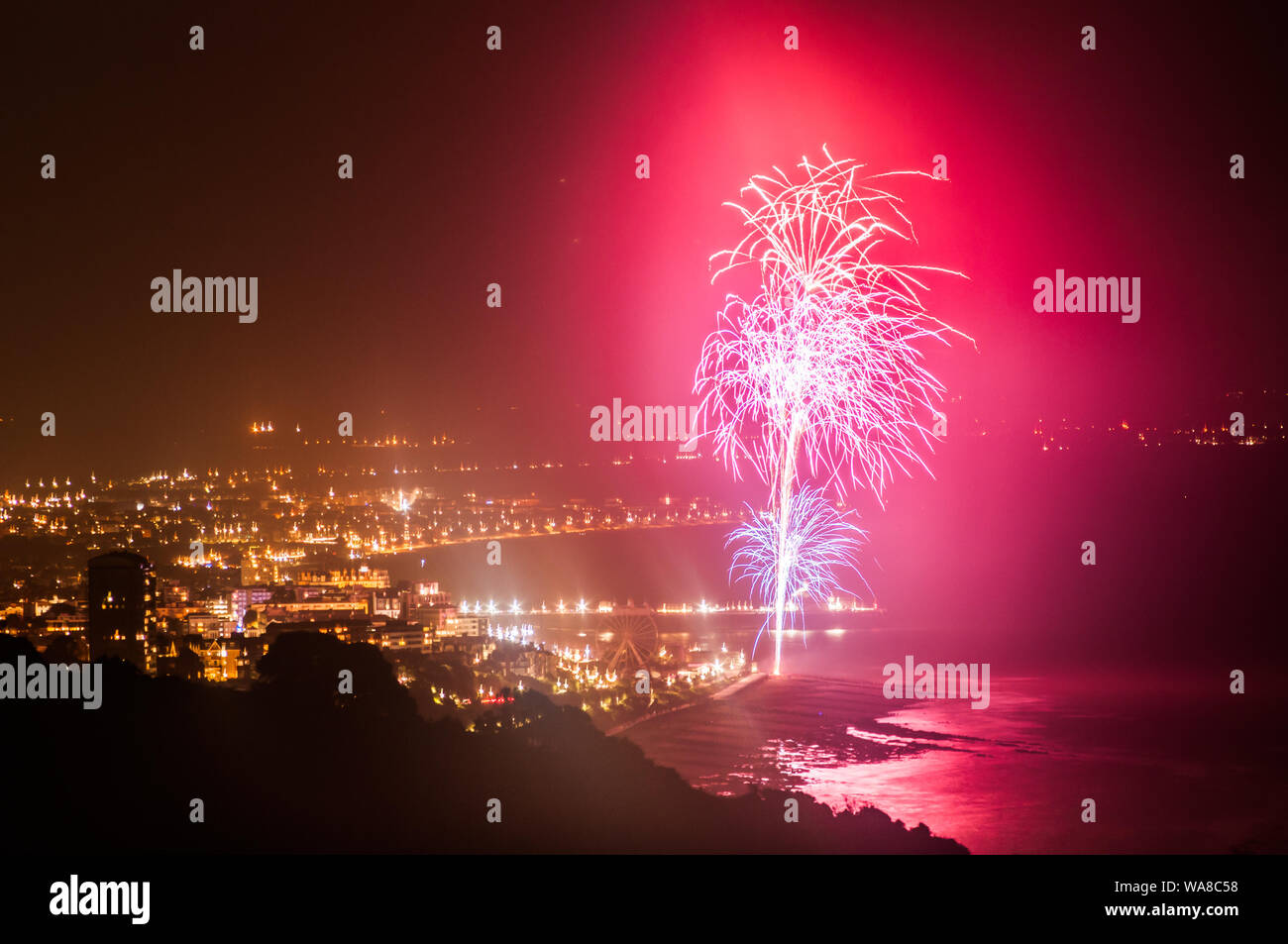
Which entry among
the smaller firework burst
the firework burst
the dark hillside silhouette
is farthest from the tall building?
the firework burst

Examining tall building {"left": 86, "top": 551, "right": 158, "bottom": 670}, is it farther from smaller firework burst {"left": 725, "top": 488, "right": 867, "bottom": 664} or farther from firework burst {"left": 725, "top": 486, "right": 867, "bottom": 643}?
firework burst {"left": 725, "top": 486, "right": 867, "bottom": 643}

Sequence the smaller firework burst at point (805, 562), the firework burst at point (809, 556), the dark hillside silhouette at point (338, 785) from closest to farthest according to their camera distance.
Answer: the dark hillside silhouette at point (338, 785) < the smaller firework burst at point (805, 562) < the firework burst at point (809, 556)

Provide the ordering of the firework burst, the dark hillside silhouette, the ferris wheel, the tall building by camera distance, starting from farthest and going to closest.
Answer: the firework burst
the ferris wheel
the tall building
the dark hillside silhouette

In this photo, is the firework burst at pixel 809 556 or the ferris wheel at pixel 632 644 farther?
the firework burst at pixel 809 556

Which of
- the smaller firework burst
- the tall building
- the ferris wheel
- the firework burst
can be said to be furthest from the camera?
the firework burst

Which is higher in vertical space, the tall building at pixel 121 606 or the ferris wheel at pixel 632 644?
the tall building at pixel 121 606

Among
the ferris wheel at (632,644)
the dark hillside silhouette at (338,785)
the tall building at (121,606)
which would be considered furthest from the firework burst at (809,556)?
the dark hillside silhouette at (338,785)

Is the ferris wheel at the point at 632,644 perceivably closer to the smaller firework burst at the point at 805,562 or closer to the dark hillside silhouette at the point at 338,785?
the smaller firework burst at the point at 805,562
